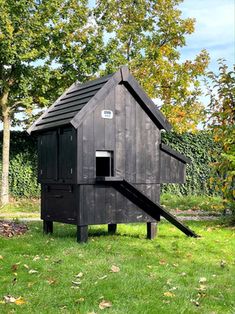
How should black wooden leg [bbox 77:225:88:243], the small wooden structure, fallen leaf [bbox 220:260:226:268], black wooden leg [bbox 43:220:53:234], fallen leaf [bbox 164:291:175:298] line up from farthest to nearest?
black wooden leg [bbox 43:220:53:234], the small wooden structure, black wooden leg [bbox 77:225:88:243], fallen leaf [bbox 220:260:226:268], fallen leaf [bbox 164:291:175:298]

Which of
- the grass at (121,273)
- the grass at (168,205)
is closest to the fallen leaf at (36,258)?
the grass at (121,273)

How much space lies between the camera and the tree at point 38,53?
18938 mm

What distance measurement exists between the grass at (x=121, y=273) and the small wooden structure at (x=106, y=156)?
0.56 m

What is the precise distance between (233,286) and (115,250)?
276cm

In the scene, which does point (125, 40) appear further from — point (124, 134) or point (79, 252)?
point (79, 252)

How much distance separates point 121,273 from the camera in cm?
732

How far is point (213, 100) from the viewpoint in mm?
14258

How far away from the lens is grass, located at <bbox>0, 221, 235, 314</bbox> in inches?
232

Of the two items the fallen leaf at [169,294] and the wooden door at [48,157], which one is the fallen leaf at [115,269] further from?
the wooden door at [48,157]

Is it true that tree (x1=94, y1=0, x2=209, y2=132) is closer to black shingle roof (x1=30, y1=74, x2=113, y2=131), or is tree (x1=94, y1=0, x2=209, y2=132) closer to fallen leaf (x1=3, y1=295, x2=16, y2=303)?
black shingle roof (x1=30, y1=74, x2=113, y2=131)

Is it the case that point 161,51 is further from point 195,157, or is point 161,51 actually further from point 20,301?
point 20,301

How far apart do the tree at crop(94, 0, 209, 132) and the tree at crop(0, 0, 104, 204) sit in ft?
6.86

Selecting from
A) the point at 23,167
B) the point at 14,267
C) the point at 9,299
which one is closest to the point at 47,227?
the point at 14,267

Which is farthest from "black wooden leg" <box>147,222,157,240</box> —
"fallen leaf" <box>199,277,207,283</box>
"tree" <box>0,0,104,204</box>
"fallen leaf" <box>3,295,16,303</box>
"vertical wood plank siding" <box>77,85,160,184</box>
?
"tree" <box>0,0,104,204</box>
